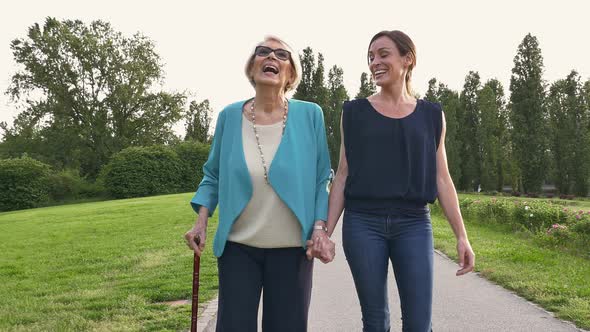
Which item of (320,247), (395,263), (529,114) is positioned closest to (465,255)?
A: (395,263)

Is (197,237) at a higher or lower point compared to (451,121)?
lower

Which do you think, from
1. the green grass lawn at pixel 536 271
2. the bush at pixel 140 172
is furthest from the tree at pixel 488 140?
the green grass lawn at pixel 536 271

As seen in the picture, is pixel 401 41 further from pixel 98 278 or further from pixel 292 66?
pixel 98 278

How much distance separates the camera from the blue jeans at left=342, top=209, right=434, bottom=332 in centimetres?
261

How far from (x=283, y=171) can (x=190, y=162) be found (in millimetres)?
40860

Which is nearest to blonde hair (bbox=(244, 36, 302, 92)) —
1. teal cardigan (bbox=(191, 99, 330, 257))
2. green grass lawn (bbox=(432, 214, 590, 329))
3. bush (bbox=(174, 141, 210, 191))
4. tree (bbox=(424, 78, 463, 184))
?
teal cardigan (bbox=(191, 99, 330, 257))

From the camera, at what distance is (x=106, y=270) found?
8.89 meters

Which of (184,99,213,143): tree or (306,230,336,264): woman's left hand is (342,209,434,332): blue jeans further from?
(184,99,213,143): tree

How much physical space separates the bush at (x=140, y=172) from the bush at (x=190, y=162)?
3.89 feet

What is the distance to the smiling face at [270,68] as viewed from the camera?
272cm

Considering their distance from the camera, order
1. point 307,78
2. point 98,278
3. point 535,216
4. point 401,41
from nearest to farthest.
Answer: point 401,41
point 98,278
point 535,216
point 307,78

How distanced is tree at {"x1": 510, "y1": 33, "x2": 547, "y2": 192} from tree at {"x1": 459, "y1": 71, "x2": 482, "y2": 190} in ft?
20.8

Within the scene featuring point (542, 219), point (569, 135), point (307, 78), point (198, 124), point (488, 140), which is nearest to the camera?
point (542, 219)

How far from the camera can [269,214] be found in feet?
8.52
